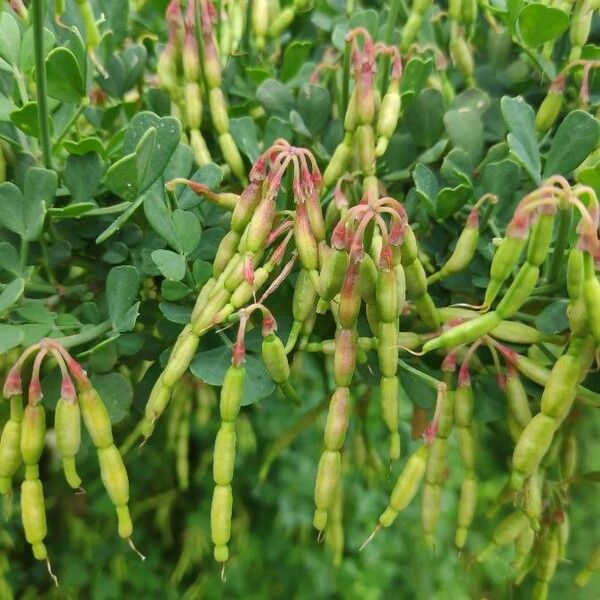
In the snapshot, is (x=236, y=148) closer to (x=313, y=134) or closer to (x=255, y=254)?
(x=313, y=134)

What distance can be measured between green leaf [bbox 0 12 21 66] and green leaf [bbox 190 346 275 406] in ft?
0.79

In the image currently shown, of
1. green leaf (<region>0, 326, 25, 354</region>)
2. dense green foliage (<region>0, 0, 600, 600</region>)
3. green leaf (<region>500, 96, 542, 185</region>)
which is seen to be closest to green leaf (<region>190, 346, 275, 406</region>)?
dense green foliage (<region>0, 0, 600, 600</region>)

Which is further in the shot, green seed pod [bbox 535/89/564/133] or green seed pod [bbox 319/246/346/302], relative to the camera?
green seed pod [bbox 535/89/564/133]

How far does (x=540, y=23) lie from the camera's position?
56cm

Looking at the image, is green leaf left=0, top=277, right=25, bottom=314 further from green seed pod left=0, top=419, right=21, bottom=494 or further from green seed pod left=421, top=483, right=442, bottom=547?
green seed pod left=421, top=483, right=442, bottom=547

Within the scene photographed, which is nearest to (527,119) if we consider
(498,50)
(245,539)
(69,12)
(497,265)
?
(497,265)

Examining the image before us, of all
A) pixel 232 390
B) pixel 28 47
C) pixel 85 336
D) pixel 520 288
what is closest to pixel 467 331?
pixel 520 288

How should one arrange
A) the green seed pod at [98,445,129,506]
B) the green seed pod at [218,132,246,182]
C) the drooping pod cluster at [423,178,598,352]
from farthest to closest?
1. the green seed pod at [218,132,246,182]
2. the green seed pod at [98,445,129,506]
3. the drooping pod cluster at [423,178,598,352]

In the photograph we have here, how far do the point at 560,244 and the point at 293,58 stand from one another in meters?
0.30

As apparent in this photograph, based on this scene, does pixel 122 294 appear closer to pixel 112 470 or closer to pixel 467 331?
pixel 112 470

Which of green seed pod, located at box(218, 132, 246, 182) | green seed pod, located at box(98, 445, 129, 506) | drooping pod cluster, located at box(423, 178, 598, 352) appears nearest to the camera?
drooping pod cluster, located at box(423, 178, 598, 352)

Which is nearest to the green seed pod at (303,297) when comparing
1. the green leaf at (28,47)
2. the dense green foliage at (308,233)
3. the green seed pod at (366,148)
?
the dense green foliage at (308,233)

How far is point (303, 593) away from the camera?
1.23m

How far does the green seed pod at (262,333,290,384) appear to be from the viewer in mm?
472
